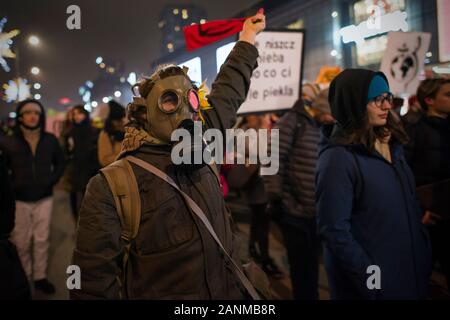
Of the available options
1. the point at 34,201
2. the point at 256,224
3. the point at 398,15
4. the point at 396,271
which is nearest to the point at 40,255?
the point at 34,201

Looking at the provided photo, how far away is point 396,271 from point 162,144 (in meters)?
1.62

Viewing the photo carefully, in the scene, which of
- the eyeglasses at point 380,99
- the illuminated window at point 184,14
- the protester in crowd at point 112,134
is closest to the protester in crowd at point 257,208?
the protester in crowd at point 112,134

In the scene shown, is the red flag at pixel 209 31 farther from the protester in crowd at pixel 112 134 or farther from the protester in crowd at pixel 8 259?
the protester in crowd at pixel 112 134

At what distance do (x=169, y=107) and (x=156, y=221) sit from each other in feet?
1.73

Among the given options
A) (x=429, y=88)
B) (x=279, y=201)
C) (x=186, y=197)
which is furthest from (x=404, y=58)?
(x=186, y=197)

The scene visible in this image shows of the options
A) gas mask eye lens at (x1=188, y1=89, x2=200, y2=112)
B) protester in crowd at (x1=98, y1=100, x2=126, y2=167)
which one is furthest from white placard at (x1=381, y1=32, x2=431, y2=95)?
protester in crowd at (x1=98, y1=100, x2=126, y2=167)

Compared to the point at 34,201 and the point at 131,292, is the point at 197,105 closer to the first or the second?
the point at 131,292

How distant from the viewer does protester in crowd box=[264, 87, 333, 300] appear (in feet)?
11.7

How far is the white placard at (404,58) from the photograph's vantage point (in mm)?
3354

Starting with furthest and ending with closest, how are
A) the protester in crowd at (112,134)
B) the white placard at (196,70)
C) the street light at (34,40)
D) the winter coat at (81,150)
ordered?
the winter coat at (81,150) < the protester in crowd at (112,134) < the white placard at (196,70) < the street light at (34,40)

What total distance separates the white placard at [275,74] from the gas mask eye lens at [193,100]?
2053 mm

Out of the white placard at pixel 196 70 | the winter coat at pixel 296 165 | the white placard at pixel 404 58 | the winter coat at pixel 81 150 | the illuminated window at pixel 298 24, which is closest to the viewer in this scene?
the white placard at pixel 196 70

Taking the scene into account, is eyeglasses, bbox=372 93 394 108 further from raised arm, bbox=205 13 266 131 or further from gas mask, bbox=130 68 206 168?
gas mask, bbox=130 68 206 168

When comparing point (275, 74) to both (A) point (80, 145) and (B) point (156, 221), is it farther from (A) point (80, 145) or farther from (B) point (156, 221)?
(A) point (80, 145)
